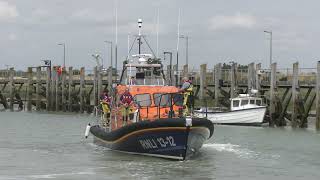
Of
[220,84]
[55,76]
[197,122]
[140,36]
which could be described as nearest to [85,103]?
[55,76]

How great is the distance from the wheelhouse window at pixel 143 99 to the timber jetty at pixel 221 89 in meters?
3.79

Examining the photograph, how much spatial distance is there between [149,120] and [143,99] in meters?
2.46

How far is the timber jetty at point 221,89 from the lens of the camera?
4184cm

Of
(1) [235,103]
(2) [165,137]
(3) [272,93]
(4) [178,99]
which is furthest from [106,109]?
(1) [235,103]

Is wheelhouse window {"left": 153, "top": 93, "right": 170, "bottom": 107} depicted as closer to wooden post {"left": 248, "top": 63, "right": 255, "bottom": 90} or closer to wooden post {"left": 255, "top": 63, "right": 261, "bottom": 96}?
wooden post {"left": 248, "top": 63, "right": 255, "bottom": 90}

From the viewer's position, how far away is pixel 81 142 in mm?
30266

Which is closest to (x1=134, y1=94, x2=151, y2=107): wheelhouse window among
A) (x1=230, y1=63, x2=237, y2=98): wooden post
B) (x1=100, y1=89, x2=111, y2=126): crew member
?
(x1=100, y1=89, x2=111, y2=126): crew member

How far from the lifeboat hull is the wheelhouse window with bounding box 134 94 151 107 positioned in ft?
4.74

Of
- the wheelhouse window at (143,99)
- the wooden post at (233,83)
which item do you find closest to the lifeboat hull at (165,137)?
the wheelhouse window at (143,99)

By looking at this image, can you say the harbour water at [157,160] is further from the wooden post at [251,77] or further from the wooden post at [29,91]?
the wooden post at [29,91]

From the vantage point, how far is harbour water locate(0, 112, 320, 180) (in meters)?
20.2

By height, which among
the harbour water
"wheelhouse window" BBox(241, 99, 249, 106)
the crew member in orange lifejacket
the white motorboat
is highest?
the crew member in orange lifejacket

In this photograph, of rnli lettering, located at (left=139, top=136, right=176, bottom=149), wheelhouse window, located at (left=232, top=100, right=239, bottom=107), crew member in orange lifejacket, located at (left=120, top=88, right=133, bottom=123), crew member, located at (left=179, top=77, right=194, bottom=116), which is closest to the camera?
rnli lettering, located at (left=139, top=136, right=176, bottom=149)

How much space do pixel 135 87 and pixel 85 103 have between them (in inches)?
1316
